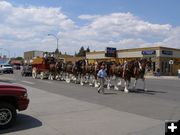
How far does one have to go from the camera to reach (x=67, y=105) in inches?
Result: 571

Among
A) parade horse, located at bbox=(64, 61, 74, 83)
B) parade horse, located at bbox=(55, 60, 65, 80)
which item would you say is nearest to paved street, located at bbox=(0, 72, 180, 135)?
parade horse, located at bbox=(64, 61, 74, 83)

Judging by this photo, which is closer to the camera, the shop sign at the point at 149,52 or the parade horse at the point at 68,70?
the parade horse at the point at 68,70

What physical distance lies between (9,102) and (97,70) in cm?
1547

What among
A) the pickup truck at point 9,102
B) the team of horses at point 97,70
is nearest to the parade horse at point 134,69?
the team of horses at point 97,70

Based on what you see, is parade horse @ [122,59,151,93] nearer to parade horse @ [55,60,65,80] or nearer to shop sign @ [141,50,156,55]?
parade horse @ [55,60,65,80]

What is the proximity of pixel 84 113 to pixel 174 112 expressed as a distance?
10.9 feet

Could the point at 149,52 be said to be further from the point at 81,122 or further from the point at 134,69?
the point at 81,122

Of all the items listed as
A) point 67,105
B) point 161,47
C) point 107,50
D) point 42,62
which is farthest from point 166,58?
point 67,105

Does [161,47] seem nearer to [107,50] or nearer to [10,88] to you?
[107,50]

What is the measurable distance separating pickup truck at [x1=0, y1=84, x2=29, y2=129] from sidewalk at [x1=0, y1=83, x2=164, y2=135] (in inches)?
12.1

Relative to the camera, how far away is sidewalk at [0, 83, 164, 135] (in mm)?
9062

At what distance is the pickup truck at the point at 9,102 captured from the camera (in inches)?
377

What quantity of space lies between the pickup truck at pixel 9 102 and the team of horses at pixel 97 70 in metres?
11.4

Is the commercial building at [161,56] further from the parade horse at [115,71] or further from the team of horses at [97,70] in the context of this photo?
the parade horse at [115,71]
